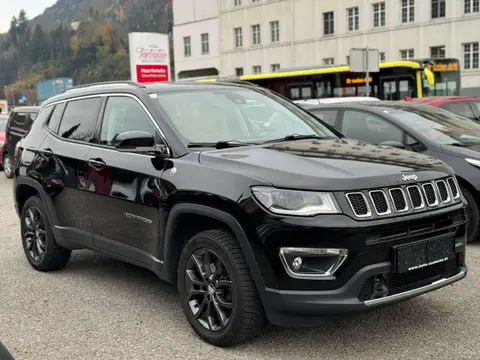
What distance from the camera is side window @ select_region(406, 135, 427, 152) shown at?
6.71m

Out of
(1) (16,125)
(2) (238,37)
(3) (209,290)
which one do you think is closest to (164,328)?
(3) (209,290)

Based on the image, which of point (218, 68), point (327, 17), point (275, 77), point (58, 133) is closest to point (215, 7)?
point (218, 68)

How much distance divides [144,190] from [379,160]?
1679 millimetres

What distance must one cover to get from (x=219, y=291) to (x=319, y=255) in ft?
2.59

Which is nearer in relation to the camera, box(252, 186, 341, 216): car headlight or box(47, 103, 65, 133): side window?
box(252, 186, 341, 216): car headlight

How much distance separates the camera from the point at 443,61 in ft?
63.7

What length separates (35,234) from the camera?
5.95 m

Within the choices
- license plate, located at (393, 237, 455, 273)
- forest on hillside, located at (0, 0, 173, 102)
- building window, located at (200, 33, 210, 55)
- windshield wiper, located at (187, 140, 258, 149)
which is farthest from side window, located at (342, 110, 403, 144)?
forest on hillside, located at (0, 0, 173, 102)

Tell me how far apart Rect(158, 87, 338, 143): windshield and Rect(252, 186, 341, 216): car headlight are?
39.0 inches

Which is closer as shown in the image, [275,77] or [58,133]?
[58,133]

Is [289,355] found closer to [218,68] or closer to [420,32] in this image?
[420,32]

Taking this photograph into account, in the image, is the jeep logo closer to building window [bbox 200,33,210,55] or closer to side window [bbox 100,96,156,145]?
side window [bbox 100,96,156,145]

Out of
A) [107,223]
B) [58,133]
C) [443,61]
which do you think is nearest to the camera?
[107,223]

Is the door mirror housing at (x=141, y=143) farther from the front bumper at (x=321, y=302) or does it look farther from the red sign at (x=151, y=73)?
the red sign at (x=151, y=73)
